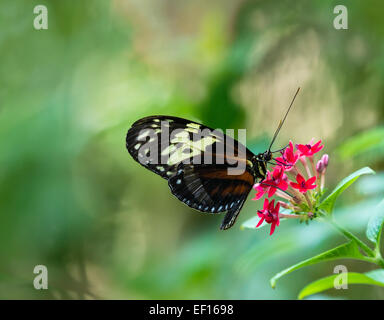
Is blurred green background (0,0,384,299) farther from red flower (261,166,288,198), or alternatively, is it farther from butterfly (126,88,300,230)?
red flower (261,166,288,198)

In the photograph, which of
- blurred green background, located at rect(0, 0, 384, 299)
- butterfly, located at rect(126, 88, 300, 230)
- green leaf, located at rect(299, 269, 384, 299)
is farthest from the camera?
blurred green background, located at rect(0, 0, 384, 299)

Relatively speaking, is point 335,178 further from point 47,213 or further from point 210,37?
point 47,213

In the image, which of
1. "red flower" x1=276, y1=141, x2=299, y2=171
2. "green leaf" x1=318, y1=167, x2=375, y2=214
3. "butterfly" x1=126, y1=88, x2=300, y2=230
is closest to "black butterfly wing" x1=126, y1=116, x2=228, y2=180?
"butterfly" x1=126, y1=88, x2=300, y2=230

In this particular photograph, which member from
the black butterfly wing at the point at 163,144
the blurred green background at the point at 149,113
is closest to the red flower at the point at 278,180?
the black butterfly wing at the point at 163,144

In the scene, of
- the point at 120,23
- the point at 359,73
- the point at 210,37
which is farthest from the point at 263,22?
the point at 120,23

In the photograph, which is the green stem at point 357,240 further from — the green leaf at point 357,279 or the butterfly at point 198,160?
the butterfly at point 198,160

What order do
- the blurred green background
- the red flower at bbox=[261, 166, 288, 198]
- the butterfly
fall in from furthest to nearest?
the blurred green background
the butterfly
the red flower at bbox=[261, 166, 288, 198]

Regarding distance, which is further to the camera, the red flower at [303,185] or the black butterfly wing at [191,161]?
the black butterfly wing at [191,161]

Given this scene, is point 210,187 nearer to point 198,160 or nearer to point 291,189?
point 198,160
